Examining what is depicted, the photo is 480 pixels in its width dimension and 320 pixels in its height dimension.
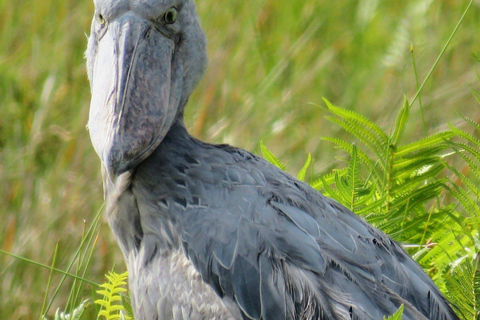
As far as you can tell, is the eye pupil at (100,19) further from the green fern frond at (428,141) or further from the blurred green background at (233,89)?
the blurred green background at (233,89)

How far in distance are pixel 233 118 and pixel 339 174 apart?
1.39 meters

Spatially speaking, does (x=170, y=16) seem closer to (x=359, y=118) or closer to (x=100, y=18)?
(x=100, y=18)

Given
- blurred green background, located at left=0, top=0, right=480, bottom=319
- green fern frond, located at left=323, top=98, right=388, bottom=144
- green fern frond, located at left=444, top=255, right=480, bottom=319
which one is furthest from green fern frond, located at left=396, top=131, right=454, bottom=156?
blurred green background, located at left=0, top=0, right=480, bottom=319

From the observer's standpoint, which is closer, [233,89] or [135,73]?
[135,73]

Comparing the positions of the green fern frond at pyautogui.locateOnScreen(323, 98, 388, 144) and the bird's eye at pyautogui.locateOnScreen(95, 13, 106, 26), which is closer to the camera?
the bird's eye at pyautogui.locateOnScreen(95, 13, 106, 26)

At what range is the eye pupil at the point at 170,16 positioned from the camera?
282cm

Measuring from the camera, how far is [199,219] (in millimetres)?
2693

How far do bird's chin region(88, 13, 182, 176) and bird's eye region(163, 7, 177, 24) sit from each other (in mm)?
55

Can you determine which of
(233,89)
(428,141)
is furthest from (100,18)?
(233,89)

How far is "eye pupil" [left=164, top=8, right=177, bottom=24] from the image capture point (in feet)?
9.27

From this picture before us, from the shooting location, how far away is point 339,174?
11.5ft

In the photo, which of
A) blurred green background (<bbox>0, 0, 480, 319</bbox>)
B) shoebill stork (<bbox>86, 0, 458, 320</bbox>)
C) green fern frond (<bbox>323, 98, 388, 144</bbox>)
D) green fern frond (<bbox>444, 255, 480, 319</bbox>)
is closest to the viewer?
shoebill stork (<bbox>86, 0, 458, 320</bbox>)

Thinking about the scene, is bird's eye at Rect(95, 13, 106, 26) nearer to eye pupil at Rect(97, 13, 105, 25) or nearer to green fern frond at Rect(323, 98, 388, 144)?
eye pupil at Rect(97, 13, 105, 25)

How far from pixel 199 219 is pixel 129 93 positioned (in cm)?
43
